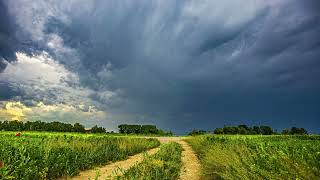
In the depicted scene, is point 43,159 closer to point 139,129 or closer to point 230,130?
point 230,130

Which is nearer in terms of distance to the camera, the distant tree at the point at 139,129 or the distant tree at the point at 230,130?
the distant tree at the point at 230,130

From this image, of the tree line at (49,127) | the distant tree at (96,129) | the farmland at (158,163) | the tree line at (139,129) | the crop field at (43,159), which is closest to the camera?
the farmland at (158,163)

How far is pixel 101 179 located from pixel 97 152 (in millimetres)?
6070

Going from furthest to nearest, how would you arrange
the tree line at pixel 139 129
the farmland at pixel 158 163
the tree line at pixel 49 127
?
the tree line at pixel 139 129, the tree line at pixel 49 127, the farmland at pixel 158 163

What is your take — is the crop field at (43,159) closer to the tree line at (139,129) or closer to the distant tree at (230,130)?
the distant tree at (230,130)

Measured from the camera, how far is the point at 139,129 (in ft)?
352

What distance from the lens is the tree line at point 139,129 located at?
103938 mm

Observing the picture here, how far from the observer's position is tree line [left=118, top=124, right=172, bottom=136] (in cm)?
10394

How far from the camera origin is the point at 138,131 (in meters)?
107

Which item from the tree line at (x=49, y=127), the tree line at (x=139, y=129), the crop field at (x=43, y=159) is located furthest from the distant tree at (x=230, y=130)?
the crop field at (x=43, y=159)

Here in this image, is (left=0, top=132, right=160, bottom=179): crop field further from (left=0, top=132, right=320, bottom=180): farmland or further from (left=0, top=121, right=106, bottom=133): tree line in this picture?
(left=0, top=121, right=106, bottom=133): tree line

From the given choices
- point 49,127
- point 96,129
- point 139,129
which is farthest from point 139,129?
point 49,127

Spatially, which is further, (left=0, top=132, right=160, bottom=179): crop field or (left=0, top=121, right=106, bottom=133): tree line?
(left=0, top=121, right=106, bottom=133): tree line

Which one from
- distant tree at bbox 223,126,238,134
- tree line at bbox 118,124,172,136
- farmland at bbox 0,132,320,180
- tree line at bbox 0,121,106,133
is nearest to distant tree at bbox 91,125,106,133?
tree line at bbox 0,121,106,133
